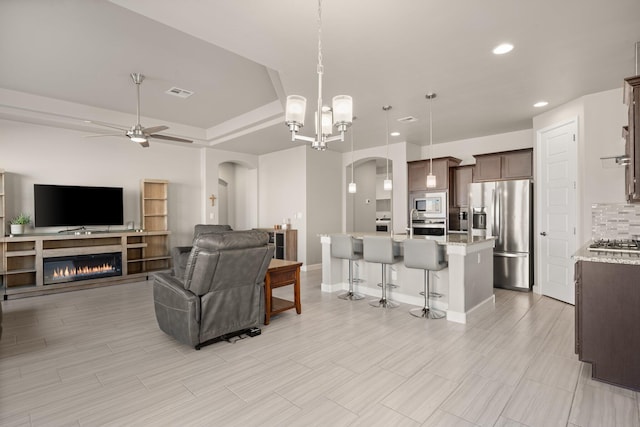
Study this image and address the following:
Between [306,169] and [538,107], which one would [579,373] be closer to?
[538,107]

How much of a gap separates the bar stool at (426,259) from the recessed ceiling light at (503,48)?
2017 millimetres

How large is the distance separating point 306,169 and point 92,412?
5.63 meters

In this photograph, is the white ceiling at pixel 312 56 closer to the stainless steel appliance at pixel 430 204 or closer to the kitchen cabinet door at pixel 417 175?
the kitchen cabinet door at pixel 417 175

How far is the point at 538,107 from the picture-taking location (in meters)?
4.63

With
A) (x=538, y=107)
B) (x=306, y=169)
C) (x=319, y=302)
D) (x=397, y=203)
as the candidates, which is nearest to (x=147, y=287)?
(x=319, y=302)

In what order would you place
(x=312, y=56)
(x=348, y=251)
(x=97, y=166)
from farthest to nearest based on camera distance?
1. (x=97, y=166)
2. (x=348, y=251)
3. (x=312, y=56)

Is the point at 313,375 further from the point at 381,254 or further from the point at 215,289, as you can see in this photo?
the point at 381,254

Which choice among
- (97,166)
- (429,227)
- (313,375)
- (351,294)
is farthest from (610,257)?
(97,166)

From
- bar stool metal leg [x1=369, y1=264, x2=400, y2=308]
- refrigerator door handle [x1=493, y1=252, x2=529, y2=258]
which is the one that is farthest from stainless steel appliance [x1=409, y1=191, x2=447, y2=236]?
bar stool metal leg [x1=369, y1=264, x2=400, y2=308]

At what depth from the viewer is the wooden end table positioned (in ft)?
12.2

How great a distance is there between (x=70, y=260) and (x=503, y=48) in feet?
22.4

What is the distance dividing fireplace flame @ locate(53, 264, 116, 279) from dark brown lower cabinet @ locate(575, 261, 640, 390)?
22.3ft

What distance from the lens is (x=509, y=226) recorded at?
17.5 feet

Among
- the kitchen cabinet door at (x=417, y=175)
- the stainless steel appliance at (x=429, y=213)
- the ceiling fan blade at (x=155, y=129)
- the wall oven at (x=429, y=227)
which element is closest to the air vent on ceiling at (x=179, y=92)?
the ceiling fan blade at (x=155, y=129)
